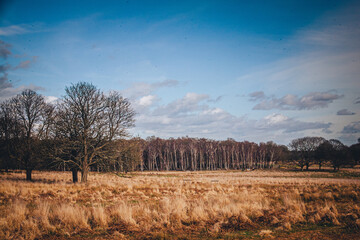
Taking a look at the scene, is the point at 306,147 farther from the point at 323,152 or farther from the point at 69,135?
the point at 69,135

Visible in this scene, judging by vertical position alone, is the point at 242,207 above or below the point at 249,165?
above

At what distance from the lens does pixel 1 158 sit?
89.0ft

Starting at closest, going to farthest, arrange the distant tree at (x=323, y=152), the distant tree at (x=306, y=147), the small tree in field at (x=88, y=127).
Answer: the small tree in field at (x=88, y=127)
the distant tree at (x=323, y=152)
the distant tree at (x=306, y=147)

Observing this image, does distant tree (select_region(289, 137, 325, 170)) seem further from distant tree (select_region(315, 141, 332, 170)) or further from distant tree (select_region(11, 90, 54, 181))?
distant tree (select_region(11, 90, 54, 181))

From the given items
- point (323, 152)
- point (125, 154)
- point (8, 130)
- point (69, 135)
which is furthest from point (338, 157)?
point (8, 130)

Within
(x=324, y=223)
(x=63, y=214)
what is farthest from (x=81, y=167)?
(x=324, y=223)

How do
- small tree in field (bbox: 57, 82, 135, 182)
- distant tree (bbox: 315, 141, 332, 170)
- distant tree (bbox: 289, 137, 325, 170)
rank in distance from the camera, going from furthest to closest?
distant tree (bbox: 289, 137, 325, 170)
distant tree (bbox: 315, 141, 332, 170)
small tree in field (bbox: 57, 82, 135, 182)

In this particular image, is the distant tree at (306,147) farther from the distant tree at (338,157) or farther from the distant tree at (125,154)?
the distant tree at (125,154)

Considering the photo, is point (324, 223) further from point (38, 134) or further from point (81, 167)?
point (38, 134)

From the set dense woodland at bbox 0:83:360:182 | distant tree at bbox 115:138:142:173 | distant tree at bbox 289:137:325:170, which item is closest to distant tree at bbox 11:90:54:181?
dense woodland at bbox 0:83:360:182

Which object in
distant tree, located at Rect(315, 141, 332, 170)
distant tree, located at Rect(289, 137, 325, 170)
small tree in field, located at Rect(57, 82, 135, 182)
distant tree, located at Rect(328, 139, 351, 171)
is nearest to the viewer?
small tree in field, located at Rect(57, 82, 135, 182)

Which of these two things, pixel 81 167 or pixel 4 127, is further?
pixel 4 127

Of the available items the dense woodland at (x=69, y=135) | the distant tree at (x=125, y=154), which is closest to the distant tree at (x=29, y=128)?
the dense woodland at (x=69, y=135)

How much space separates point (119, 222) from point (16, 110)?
24429mm
